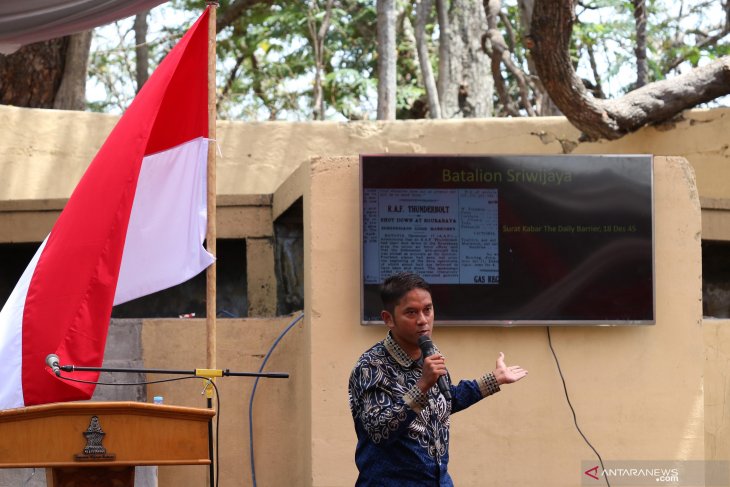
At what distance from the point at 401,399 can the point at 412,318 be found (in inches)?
13.1

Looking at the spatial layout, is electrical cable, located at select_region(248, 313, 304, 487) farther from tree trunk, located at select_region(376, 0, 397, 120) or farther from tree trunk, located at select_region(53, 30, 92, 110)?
tree trunk, located at select_region(376, 0, 397, 120)

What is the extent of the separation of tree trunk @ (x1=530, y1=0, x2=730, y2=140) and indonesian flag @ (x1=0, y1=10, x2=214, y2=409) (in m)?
3.19

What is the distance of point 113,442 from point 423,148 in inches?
201

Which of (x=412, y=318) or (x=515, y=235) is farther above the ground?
(x=515, y=235)

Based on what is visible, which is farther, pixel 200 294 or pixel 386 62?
pixel 386 62

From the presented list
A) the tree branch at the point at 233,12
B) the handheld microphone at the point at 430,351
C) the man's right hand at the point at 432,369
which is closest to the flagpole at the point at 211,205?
the handheld microphone at the point at 430,351

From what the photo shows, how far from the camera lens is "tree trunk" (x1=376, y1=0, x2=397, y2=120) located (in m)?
13.7

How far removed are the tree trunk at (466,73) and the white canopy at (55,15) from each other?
27.7 feet

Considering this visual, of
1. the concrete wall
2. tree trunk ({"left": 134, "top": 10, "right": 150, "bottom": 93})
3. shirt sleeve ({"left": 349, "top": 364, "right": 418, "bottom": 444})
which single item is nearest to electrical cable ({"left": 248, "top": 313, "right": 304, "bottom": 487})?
the concrete wall

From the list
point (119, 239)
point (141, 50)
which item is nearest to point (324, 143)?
point (119, 239)

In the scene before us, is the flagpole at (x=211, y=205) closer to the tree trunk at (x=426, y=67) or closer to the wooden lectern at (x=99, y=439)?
the wooden lectern at (x=99, y=439)

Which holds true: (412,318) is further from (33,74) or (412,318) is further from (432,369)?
(33,74)

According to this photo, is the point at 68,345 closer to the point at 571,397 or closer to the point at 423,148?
the point at 571,397

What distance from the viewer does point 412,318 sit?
4.49m
